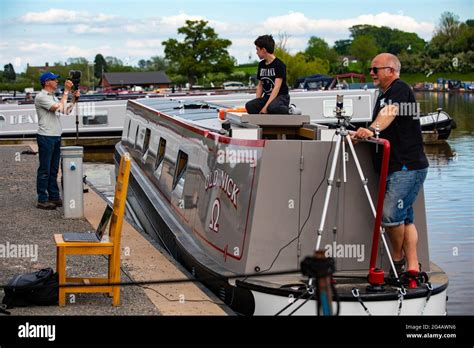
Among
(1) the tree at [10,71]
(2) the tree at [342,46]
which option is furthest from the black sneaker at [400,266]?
(2) the tree at [342,46]

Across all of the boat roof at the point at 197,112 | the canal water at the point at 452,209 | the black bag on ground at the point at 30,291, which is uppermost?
the boat roof at the point at 197,112

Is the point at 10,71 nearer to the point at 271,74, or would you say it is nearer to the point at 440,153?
the point at 440,153

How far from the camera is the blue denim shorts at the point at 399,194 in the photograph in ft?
25.3

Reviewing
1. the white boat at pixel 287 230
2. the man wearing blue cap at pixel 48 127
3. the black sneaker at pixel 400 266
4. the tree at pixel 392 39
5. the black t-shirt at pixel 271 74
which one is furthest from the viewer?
the tree at pixel 392 39

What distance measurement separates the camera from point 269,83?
1052 cm

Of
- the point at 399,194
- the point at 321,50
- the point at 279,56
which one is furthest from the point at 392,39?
the point at 399,194

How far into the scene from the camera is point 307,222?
26.1 feet

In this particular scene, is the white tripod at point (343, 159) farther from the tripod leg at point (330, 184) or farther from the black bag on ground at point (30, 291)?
the black bag on ground at point (30, 291)

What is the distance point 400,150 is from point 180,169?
4.32 m

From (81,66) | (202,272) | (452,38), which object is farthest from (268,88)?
(452,38)

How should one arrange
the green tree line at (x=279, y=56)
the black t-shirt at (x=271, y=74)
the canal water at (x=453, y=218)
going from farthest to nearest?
the green tree line at (x=279, y=56), the canal water at (x=453, y=218), the black t-shirt at (x=271, y=74)
